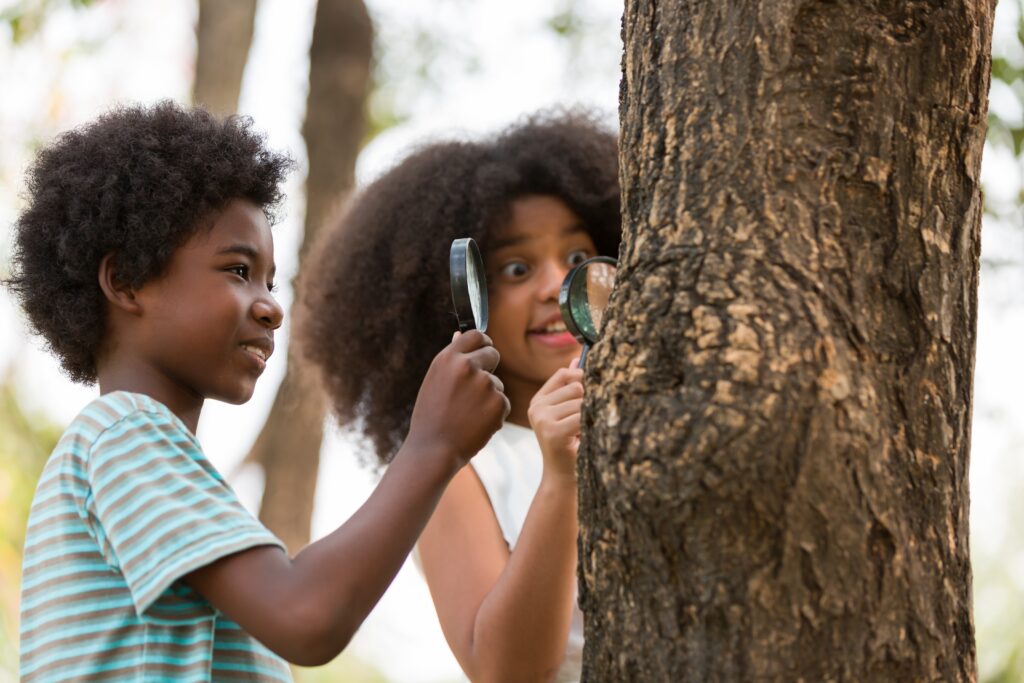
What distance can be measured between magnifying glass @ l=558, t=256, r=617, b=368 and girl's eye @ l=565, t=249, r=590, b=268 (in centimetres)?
50

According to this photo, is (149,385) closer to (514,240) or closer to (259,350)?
(259,350)

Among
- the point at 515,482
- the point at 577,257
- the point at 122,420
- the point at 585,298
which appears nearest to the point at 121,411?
the point at 122,420

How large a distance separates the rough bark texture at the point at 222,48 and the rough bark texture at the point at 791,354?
4213 mm

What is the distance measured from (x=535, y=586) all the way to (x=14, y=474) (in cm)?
573

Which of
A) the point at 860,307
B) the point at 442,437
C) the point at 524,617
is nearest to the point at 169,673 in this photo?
the point at 442,437

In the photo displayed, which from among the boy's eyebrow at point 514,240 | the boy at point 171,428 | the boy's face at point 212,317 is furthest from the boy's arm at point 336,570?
the boy's eyebrow at point 514,240

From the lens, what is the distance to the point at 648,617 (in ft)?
4.46

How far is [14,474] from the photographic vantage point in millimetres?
6957

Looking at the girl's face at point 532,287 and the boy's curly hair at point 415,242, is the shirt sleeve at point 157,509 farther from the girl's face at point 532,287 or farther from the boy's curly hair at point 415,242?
the boy's curly hair at point 415,242

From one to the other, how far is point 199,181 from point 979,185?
1.18 m

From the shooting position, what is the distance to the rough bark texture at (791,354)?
4.23ft

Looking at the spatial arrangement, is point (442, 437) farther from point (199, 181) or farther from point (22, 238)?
point (22, 238)

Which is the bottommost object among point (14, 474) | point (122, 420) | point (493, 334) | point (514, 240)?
point (122, 420)

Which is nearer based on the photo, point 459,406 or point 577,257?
point 459,406
